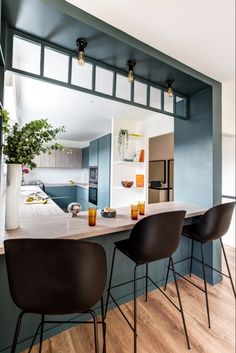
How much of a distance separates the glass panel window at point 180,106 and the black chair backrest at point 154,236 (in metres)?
1.63

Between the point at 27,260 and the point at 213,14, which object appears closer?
the point at 27,260

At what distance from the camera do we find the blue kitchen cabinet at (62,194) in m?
5.91

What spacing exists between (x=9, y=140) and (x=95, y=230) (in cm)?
81

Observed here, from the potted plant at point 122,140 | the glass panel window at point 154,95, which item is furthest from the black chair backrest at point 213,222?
the potted plant at point 122,140

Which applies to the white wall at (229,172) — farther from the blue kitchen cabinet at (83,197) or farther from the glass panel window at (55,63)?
the blue kitchen cabinet at (83,197)

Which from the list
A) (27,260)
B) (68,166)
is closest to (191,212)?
(27,260)

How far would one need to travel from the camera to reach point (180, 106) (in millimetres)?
2504

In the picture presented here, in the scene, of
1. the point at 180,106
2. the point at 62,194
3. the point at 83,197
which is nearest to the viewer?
the point at 180,106

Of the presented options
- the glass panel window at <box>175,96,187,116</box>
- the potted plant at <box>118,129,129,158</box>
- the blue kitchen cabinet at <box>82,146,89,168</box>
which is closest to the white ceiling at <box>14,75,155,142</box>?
the potted plant at <box>118,129,129,158</box>

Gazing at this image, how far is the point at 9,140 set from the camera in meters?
1.17

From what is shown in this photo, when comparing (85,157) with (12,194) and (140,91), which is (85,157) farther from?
(12,194)

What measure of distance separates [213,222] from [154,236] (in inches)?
29.1

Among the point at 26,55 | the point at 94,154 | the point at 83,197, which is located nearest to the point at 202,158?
the point at 26,55

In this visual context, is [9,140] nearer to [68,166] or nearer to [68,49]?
[68,49]
